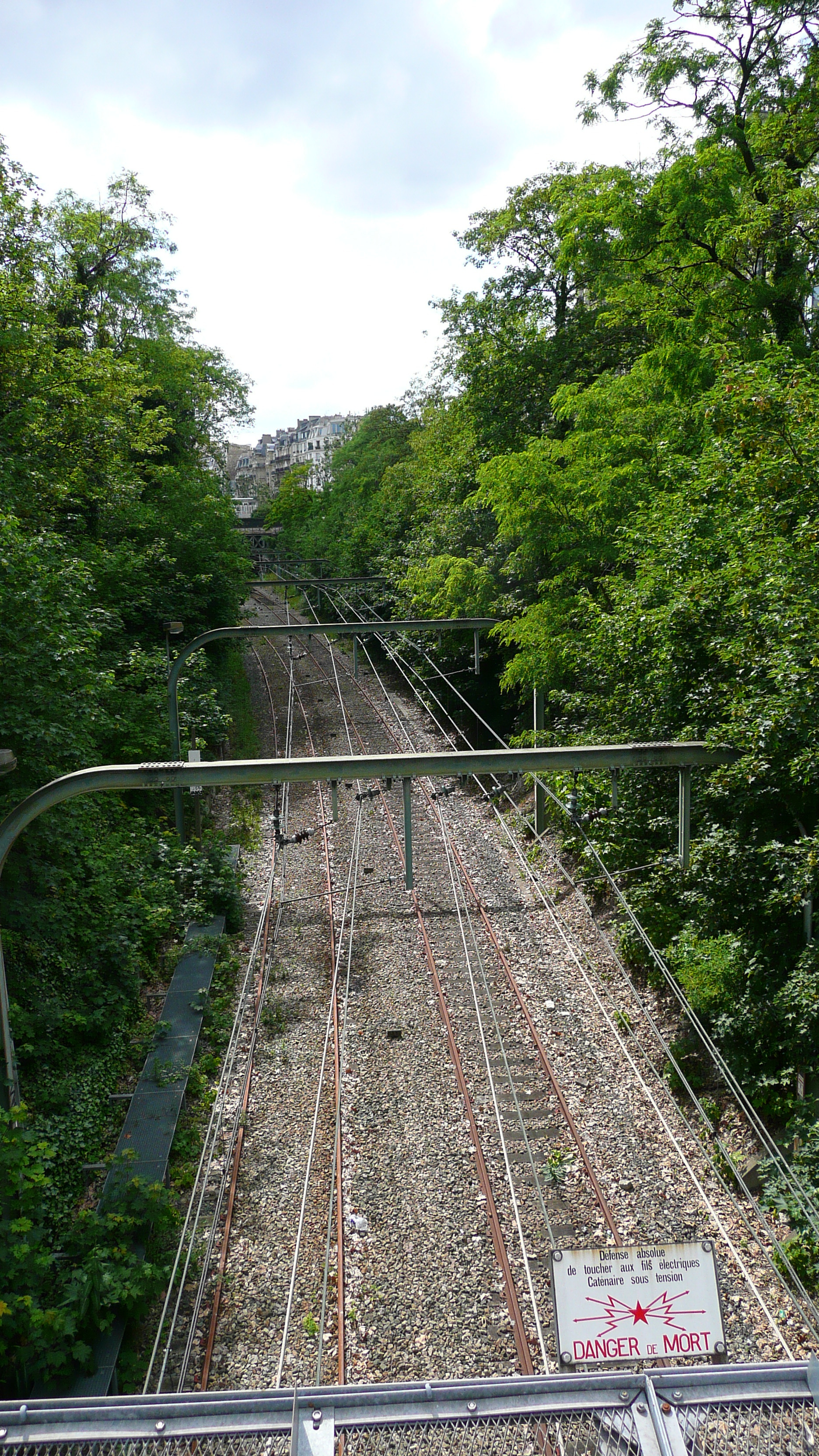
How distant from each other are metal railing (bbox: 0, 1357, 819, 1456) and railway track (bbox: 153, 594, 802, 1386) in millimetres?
4132

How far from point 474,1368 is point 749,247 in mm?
13440

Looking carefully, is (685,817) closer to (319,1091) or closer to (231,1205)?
(319,1091)

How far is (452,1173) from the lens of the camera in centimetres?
928

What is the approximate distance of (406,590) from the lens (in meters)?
27.9

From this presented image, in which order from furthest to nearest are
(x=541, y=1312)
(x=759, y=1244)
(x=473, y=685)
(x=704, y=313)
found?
(x=473, y=685), (x=704, y=313), (x=759, y=1244), (x=541, y=1312)

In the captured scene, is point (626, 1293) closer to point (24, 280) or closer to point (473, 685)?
point (24, 280)

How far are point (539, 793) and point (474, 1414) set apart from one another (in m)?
14.3

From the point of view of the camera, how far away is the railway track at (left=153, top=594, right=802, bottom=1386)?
294 inches

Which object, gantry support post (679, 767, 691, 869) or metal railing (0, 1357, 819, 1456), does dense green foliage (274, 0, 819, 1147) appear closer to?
gantry support post (679, 767, 691, 869)

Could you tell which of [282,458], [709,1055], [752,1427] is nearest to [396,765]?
[752,1427]

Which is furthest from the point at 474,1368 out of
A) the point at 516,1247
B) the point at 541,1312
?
the point at 516,1247

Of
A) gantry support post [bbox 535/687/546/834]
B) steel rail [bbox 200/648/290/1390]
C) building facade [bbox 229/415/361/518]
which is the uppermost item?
building facade [bbox 229/415/361/518]

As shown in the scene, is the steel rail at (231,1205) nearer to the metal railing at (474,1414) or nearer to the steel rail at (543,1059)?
the steel rail at (543,1059)

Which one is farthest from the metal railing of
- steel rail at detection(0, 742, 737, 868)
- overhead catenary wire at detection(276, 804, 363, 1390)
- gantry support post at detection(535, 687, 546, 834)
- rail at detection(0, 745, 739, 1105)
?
gantry support post at detection(535, 687, 546, 834)
